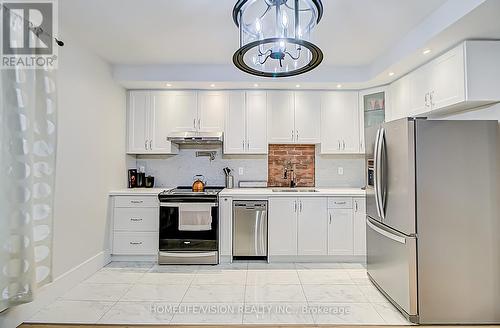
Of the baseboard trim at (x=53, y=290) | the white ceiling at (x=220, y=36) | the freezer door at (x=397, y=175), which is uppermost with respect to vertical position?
the white ceiling at (x=220, y=36)

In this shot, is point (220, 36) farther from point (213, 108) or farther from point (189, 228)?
point (189, 228)

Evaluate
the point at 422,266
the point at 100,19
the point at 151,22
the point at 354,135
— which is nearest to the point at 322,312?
the point at 422,266

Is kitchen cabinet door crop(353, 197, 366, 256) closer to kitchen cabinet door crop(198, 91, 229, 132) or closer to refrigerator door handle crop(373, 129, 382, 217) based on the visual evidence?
refrigerator door handle crop(373, 129, 382, 217)

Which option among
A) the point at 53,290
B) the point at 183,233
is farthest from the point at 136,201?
the point at 53,290

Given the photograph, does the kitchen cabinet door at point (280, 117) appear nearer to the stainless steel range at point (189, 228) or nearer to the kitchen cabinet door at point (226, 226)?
the kitchen cabinet door at point (226, 226)

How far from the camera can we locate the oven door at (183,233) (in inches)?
139

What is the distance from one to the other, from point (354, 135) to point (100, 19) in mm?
3303

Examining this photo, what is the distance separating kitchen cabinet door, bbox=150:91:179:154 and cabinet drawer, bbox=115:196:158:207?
2.35ft

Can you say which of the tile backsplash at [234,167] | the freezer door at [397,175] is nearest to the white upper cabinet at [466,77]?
the freezer door at [397,175]

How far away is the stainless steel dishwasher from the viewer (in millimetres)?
3613

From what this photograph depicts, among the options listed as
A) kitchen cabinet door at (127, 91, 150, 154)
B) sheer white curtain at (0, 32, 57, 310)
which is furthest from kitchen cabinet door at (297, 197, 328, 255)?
sheer white curtain at (0, 32, 57, 310)

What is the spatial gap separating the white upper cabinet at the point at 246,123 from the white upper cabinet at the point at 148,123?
0.87 metres

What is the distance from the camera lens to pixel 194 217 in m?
3.52

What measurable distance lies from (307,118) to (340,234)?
164 cm
